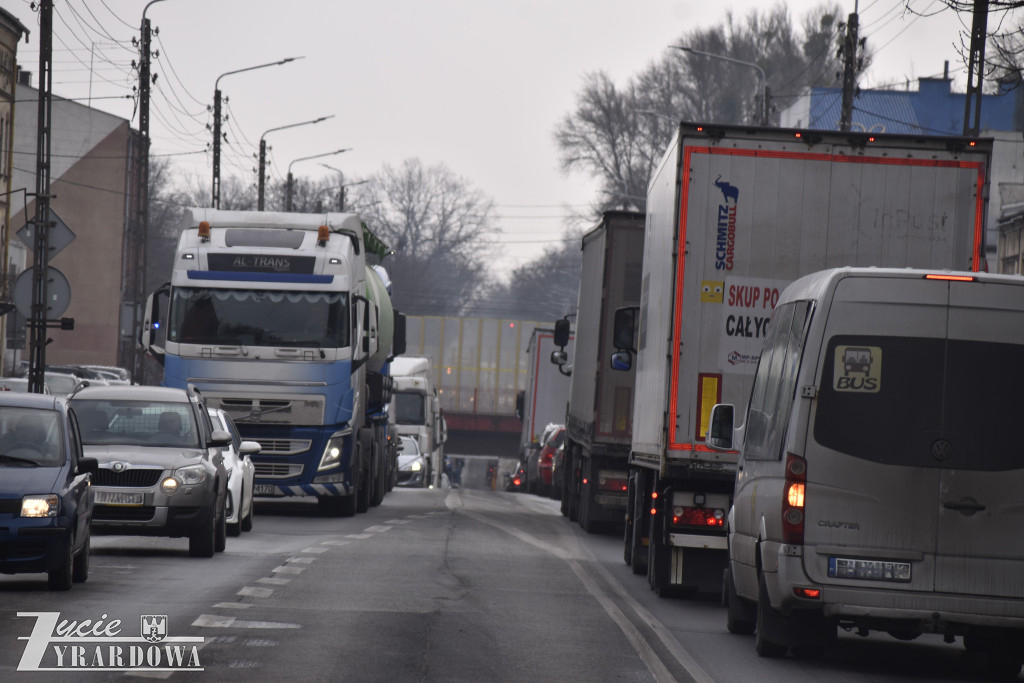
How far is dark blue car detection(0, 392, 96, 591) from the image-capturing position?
41.0 feet

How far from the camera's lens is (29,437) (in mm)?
13312

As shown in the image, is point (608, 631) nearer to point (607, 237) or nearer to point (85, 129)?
point (607, 237)

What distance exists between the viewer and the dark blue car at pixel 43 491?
12492 millimetres

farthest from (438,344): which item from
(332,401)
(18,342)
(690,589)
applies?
(690,589)

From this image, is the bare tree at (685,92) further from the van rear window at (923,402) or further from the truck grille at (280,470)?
the van rear window at (923,402)

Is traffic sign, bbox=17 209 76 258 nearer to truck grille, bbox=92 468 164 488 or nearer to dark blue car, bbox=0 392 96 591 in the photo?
truck grille, bbox=92 468 164 488

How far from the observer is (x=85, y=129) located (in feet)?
259

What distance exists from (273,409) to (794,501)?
16025 mm

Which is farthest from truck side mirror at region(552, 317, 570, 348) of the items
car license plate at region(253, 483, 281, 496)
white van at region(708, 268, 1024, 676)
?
white van at region(708, 268, 1024, 676)

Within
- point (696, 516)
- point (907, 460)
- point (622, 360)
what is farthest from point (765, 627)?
point (622, 360)

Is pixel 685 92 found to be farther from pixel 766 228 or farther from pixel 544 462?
pixel 766 228

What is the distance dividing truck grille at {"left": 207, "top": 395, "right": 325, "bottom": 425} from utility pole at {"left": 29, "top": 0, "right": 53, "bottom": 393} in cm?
272

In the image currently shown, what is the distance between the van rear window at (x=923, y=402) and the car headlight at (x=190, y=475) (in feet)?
Answer: 27.8

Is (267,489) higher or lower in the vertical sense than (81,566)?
lower
